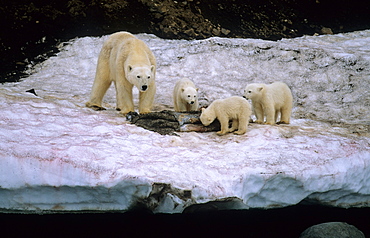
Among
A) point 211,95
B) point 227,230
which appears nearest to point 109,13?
point 211,95

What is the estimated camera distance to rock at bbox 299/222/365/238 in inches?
196

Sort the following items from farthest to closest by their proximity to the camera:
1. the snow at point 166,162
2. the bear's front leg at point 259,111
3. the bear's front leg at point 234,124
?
the bear's front leg at point 259,111
the bear's front leg at point 234,124
the snow at point 166,162

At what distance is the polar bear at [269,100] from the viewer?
6.58 metres

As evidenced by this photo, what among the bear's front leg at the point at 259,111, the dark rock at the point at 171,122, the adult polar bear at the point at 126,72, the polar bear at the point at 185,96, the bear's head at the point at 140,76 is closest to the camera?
the dark rock at the point at 171,122

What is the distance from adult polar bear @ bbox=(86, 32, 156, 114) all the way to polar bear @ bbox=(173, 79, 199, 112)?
0.52 m

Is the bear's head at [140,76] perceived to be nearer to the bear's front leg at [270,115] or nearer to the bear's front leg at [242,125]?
the bear's front leg at [242,125]

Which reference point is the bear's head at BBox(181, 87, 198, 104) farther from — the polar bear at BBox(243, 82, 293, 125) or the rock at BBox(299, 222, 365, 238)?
the rock at BBox(299, 222, 365, 238)

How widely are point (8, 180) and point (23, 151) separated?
355 millimetres

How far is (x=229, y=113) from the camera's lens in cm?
602

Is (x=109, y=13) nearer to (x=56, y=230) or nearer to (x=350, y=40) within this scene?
(x=350, y=40)

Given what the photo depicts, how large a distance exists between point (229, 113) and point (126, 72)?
1.82 metres

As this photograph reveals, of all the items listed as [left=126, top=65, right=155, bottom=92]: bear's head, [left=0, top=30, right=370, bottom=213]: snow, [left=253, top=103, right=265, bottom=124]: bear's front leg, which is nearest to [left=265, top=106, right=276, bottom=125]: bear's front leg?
[left=253, top=103, right=265, bottom=124]: bear's front leg

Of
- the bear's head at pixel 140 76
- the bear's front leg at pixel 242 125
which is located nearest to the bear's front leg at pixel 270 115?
the bear's front leg at pixel 242 125

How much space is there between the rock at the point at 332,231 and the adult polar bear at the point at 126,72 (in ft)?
10.3
